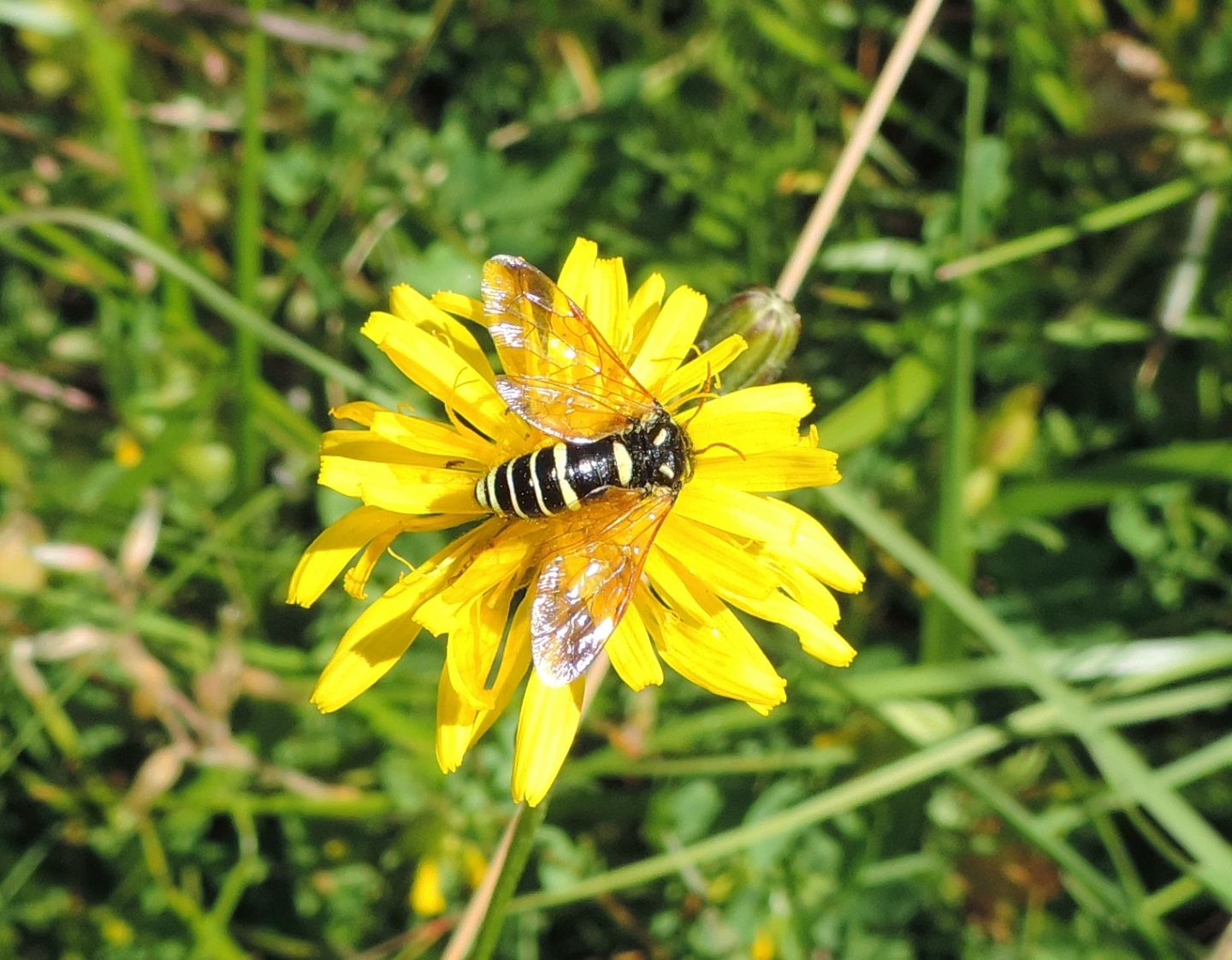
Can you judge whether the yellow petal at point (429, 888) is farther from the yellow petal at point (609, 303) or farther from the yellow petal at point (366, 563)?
the yellow petal at point (609, 303)

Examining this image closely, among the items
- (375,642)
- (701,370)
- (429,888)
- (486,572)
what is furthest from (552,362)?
(429,888)

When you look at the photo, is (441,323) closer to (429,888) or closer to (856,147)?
(856,147)

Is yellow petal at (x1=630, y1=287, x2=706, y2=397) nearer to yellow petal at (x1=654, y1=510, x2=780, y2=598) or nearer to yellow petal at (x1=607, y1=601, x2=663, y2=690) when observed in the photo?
yellow petal at (x1=654, y1=510, x2=780, y2=598)

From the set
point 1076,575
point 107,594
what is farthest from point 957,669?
point 107,594

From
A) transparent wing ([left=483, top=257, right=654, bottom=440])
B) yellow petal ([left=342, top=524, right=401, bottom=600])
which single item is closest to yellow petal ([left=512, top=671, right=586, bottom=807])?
yellow petal ([left=342, top=524, right=401, bottom=600])

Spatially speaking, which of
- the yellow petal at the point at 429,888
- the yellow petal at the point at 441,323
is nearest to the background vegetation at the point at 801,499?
the yellow petal at the point at 429,888

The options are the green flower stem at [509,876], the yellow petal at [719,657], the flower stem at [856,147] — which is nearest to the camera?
the green flower stem at [509,876]

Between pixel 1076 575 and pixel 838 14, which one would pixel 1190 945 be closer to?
pixel 1076 575
